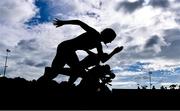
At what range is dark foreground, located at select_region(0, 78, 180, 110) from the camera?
651cm

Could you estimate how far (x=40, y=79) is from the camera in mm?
8422

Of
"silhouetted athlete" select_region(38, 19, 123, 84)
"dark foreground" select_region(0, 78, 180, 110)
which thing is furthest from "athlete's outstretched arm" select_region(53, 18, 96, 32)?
"dark foreground" select_region(0, 78, 180, 110)

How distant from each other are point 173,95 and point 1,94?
4.21m

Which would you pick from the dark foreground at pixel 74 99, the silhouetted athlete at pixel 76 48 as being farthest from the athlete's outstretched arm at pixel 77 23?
the dark foreground at pixel 74 99

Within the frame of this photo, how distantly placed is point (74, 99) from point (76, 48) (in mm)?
2026

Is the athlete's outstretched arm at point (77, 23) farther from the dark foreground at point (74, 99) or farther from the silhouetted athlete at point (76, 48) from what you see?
the dark foreground at point (74, 99)

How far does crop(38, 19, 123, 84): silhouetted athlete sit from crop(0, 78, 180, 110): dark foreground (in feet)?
2.47

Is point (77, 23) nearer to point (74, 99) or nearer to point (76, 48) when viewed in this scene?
point (76, 48)

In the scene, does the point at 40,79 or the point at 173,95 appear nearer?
the point at 173,95

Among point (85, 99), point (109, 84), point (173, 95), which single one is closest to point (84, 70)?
point (109, 84)

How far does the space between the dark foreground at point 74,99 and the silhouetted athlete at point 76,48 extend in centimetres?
75

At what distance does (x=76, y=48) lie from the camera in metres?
8.59

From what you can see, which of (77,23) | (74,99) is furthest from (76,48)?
(74,99)

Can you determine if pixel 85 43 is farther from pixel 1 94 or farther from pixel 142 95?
pixel 1 94
